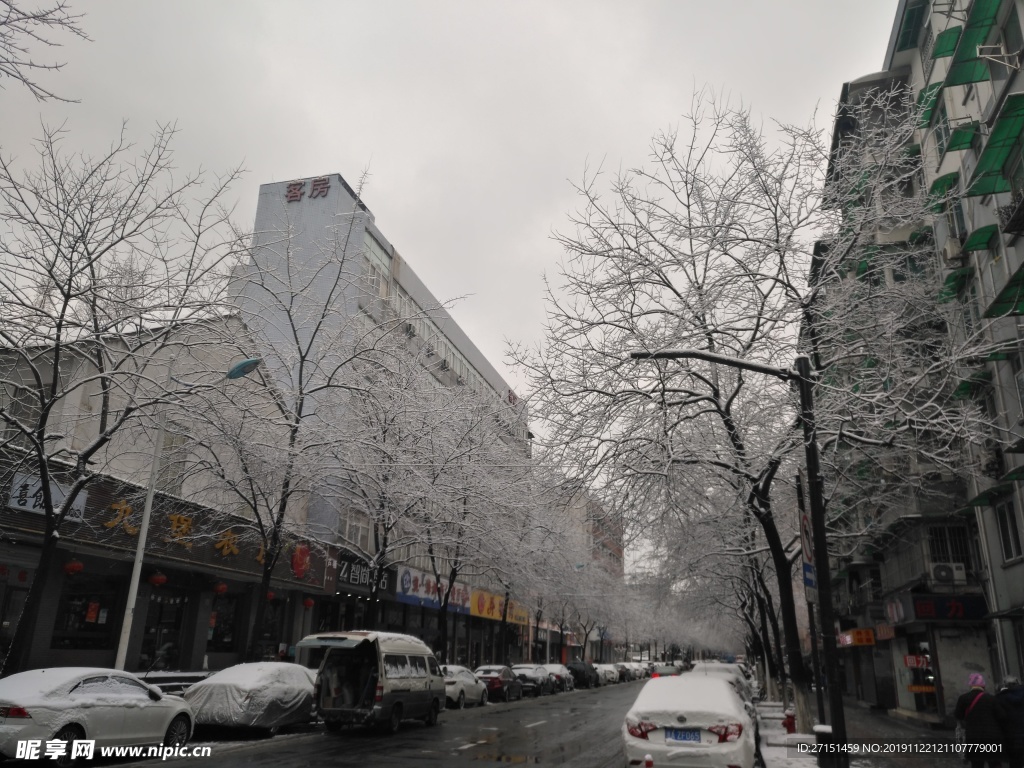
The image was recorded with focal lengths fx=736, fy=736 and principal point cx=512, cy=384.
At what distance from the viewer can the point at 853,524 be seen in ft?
96.3

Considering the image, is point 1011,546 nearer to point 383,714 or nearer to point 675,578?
point 675,578

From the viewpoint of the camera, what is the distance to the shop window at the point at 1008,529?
18.9 meters

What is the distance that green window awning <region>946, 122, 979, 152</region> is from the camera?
59.1 feet

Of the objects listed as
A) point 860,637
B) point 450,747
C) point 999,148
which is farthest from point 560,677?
point 999,148

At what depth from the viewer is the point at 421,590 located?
39.9 m

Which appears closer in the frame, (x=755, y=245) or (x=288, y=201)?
(x=755, y=245)


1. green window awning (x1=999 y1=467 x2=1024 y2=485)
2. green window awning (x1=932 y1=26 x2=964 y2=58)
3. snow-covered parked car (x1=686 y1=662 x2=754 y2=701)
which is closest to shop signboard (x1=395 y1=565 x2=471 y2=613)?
snow-covered parked car (x1=686 y1=662 x2=754 y2=701)

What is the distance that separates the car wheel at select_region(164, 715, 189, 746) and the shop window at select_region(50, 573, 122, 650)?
9.03 meters

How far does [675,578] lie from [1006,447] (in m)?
15.6

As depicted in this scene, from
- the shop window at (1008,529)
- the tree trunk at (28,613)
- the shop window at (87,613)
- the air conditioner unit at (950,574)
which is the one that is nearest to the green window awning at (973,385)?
the shop window at (1008,529)

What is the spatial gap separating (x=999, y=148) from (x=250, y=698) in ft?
62.8

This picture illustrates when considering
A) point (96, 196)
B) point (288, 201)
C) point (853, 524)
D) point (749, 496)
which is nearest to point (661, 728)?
point (749, 496)

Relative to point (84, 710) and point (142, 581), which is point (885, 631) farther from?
point (84, 710)

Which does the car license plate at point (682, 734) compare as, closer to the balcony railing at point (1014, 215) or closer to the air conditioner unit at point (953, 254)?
the balcony railing at point (1014, 215)
